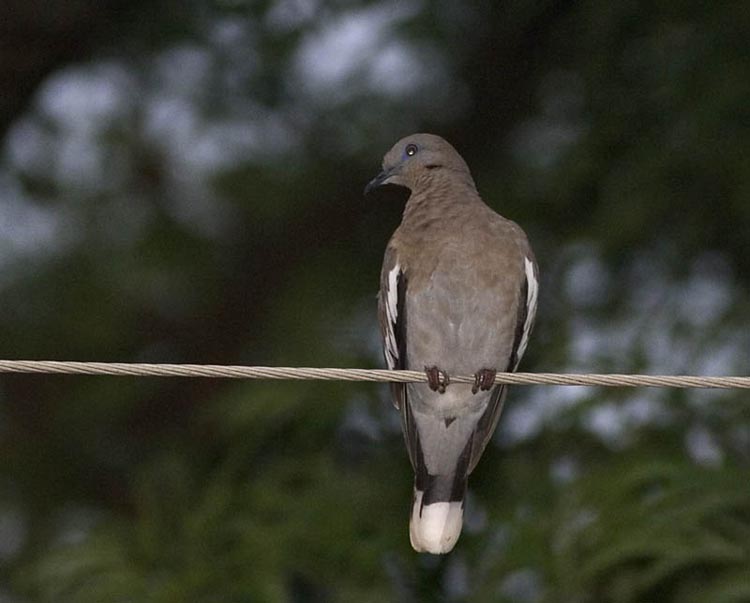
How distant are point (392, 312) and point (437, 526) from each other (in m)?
0.78

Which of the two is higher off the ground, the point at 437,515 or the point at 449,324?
the point at 449,324

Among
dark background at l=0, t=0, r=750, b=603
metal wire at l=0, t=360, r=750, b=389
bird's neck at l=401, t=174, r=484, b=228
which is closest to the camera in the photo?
metal wire at l=0, t=360, r=750, b=389

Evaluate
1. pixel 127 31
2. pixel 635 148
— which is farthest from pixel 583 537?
pixel 127 31

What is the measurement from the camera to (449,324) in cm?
512

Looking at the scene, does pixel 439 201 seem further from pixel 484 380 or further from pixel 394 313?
pixel 484 380

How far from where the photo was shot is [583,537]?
6500mm

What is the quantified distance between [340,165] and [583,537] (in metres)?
3.10

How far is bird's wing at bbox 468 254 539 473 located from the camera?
17.0 feet

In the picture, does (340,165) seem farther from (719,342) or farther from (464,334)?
(464,334)

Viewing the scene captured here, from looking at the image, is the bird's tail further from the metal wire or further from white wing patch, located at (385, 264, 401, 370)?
the metal wire

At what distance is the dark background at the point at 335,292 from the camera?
6766mm

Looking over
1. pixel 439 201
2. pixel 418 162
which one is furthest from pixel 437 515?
pixel 418 162

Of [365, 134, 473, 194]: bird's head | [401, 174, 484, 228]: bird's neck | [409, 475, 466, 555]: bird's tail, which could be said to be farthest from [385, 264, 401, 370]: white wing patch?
[365, 134, 473, 194]: bird's head

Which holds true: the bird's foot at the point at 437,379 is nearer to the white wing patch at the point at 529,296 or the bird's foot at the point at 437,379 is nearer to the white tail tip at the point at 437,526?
the white wing patch at the point at 529,296
